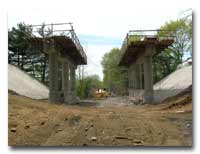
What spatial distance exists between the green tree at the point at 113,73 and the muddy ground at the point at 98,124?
0.18 m

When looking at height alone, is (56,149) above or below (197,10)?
below

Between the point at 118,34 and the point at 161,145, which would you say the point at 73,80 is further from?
the point at 161,145

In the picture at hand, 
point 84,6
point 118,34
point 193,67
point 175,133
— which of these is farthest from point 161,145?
point 84,6

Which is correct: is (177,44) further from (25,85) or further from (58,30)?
(25,85)

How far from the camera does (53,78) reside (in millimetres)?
6156

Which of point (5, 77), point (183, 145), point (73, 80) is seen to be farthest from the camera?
point (73, 80)

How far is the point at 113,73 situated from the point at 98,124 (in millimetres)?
722

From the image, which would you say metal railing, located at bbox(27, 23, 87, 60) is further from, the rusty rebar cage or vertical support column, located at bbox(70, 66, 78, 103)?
vertical support column, located at bbox(70, 66, 78, 103)

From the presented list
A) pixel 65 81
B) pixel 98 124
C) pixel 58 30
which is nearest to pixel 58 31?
pixel 58 30

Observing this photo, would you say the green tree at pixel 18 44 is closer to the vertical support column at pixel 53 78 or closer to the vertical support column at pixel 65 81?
the vertical support column at pixel 53 78

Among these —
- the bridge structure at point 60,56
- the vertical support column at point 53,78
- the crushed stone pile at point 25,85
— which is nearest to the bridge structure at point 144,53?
the bridge structure at point 60,56

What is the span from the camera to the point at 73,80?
19.8 ft

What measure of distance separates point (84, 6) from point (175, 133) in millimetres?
1736

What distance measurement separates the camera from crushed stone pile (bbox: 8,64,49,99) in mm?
5699
